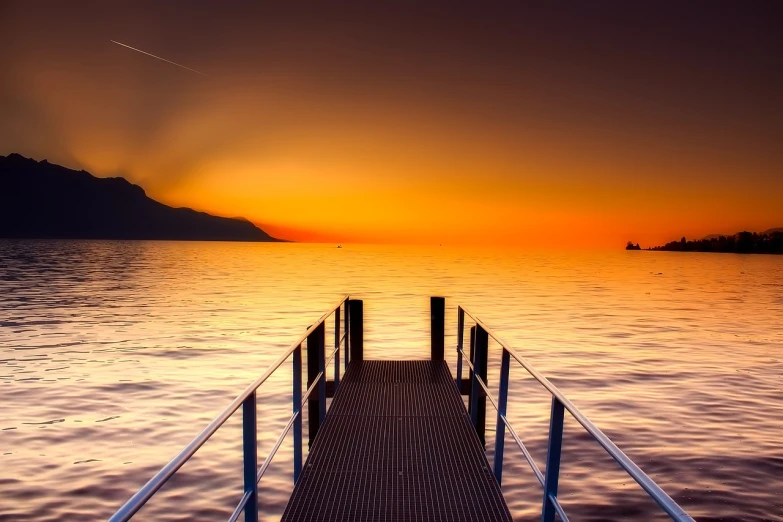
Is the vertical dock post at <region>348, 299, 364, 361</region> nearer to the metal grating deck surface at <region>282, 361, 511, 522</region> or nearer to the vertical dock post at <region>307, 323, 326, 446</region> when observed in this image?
the metal grating deck surface at <region>282, 361, 511, 522</region>

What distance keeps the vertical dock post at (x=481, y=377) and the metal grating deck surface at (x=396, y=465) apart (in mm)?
360

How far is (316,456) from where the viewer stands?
608 cm

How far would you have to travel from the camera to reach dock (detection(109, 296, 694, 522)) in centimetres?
388

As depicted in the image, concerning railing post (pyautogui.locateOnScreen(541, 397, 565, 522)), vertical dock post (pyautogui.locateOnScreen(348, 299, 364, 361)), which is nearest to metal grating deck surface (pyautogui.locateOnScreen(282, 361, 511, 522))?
railing post (pyautogui.locateOnScreen(541, 397, 565, 522))

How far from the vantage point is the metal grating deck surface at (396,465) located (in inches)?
193

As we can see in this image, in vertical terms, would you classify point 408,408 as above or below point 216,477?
above

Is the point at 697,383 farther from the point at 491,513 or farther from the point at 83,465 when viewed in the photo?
the point at 83,465

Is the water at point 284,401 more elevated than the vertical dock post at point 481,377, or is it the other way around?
the vertical dock post at point 481,377

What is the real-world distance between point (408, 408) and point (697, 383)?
415 inches

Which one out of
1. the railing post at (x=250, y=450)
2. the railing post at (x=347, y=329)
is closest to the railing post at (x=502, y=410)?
the railing post at (x=250, y=450)

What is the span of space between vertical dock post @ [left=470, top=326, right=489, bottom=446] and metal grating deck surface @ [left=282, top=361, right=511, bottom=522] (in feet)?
1.18

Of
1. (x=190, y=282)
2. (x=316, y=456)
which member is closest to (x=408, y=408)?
(x=316, y=456)

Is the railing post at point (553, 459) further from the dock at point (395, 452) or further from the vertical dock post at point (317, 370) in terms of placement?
the vertical dock post at point (317, 370)

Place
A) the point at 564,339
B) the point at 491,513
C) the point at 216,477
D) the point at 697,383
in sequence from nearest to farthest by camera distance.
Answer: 1. the point at 491,513
2. the point at 216,477
3. the point at 697,383
4. the point at 564,339
